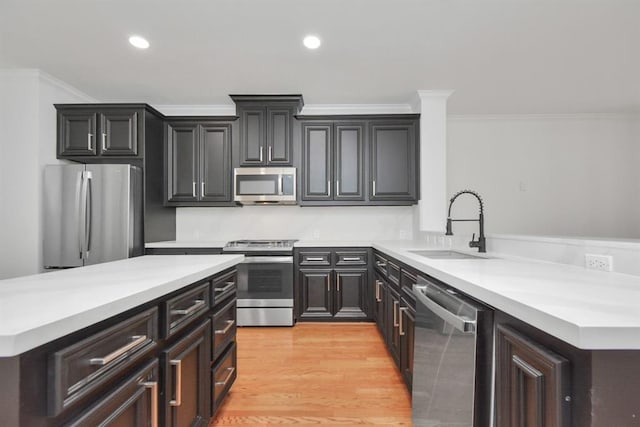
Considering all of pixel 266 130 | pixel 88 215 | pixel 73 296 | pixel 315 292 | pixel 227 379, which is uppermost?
pixel 266 130

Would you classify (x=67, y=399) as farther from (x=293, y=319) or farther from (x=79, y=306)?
(x=293, y=319)

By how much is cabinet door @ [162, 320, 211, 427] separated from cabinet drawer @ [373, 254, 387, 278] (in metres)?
1.68

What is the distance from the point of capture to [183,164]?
3.67 meters

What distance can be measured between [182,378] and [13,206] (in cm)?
314

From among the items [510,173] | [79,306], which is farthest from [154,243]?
[510,173]

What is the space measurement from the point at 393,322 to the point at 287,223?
2.06 metres

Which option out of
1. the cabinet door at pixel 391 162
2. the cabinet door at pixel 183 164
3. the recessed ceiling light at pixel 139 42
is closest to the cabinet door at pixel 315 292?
the cabinet door at pixel 391 162

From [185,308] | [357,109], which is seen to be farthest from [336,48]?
[185,308]

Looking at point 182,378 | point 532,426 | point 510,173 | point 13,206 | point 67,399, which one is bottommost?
point 182,378

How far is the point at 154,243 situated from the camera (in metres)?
3.46

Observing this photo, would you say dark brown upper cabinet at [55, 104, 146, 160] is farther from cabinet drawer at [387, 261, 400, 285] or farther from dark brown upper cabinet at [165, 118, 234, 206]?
cabinet drawer at [387, 261, 400, 285]

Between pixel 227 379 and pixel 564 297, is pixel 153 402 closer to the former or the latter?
pixel 227 379

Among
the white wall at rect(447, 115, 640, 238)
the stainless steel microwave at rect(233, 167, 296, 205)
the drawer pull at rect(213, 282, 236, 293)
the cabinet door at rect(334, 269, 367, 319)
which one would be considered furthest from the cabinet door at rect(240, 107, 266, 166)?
the white wall at rect(447, 115, 640, 238)

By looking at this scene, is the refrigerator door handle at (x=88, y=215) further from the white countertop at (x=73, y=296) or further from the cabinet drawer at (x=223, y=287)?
the cabinet drawer at (x=223, y=287)
